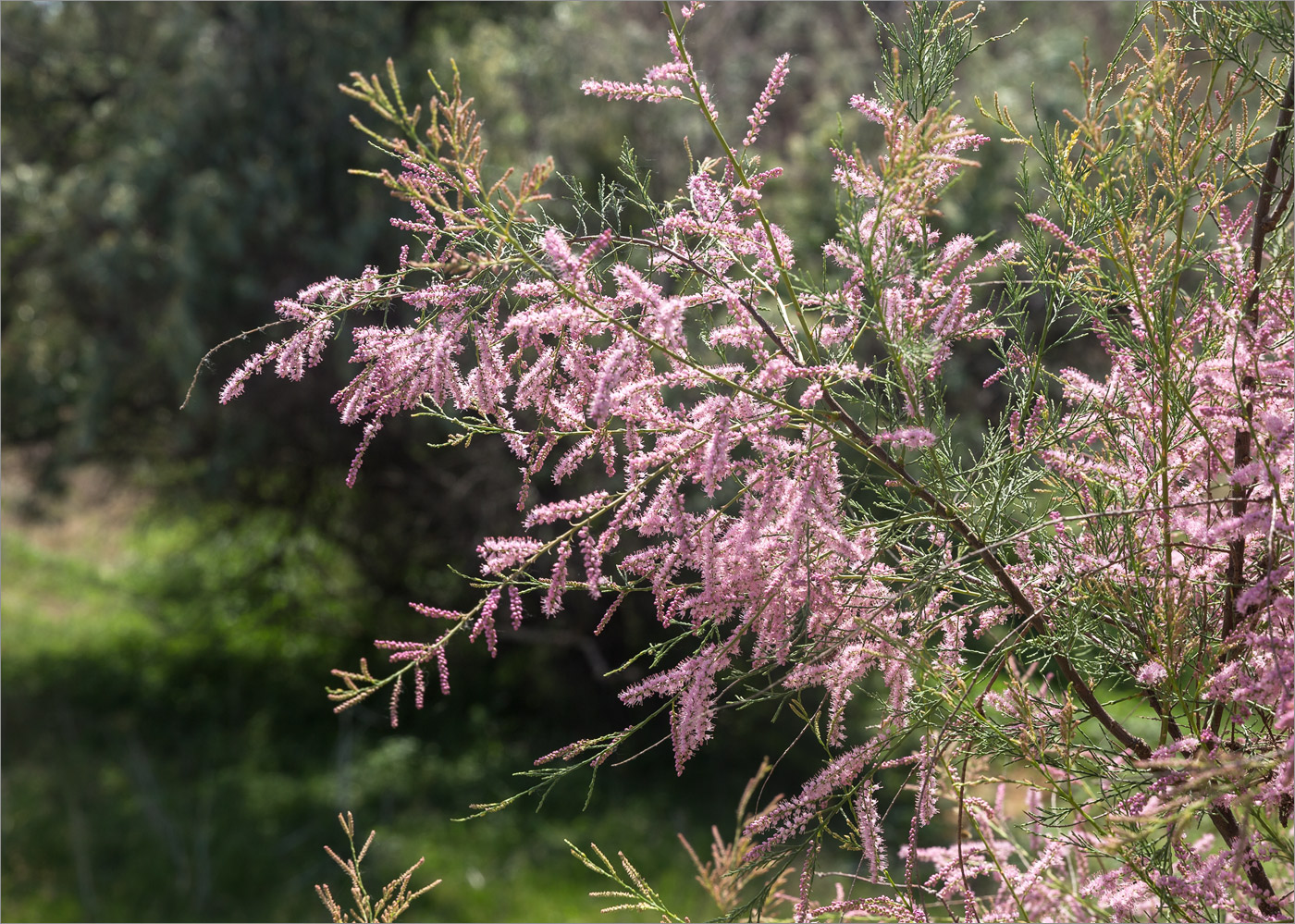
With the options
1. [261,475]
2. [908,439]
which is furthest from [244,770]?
[908,439]

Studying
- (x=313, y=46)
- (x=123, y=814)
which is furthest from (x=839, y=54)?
(x=123, y=814)

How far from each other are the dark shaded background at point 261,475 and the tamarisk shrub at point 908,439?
4178 millimetres

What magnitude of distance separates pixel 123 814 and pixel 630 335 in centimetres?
599

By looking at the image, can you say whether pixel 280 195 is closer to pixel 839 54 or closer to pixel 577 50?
pixel 577 50

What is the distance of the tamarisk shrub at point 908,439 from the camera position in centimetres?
114

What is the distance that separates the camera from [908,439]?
1.12 meters

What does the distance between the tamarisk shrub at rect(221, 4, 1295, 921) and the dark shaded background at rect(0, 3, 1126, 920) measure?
4.18m

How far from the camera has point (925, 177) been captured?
3.97ft

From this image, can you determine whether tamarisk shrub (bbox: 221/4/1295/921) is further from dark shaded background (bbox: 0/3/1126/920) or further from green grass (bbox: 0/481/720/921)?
dark shaded background (bbox: 0/3/1126/920)

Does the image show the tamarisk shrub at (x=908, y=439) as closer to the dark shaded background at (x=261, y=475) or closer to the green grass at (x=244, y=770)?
the green grass at (x=244, y=770)

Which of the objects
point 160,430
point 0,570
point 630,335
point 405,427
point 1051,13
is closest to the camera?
point 630,335

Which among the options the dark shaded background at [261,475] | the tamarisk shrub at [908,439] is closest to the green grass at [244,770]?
the dark shaded background at [261,475]

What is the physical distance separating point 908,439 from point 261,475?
20.8ft

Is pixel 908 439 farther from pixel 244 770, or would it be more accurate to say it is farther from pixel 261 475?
pixel 261 475
